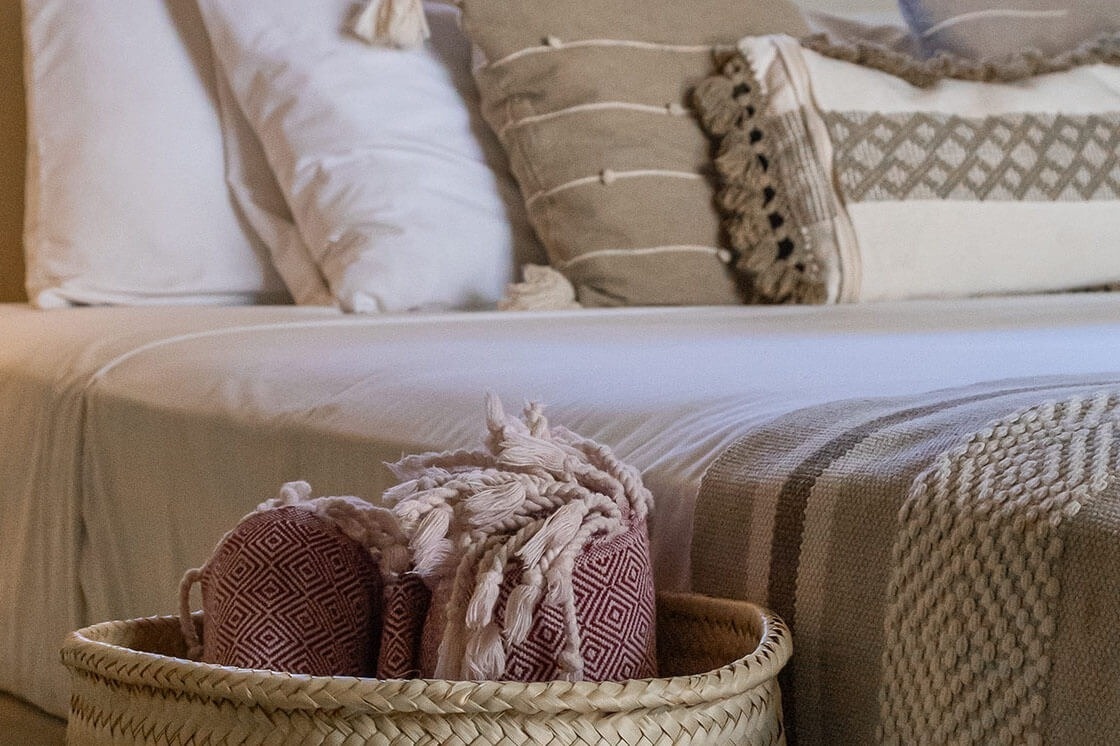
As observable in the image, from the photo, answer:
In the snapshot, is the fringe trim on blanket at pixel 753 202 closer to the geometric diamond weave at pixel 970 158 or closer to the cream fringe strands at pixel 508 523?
the geometric diamond weave at pixel 970 158

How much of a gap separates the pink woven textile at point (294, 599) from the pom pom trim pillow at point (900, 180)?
3.01ft

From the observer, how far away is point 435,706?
56 centimetres

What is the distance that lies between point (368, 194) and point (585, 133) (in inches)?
10.8

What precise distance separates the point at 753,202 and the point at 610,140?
18cm

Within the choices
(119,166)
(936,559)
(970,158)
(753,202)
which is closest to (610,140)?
(753,202)

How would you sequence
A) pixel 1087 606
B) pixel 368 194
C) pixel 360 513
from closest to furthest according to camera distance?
pixel 1087 606, pixel 360 513, pixel 368 194

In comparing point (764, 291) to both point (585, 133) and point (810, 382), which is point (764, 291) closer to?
point (585, 133)

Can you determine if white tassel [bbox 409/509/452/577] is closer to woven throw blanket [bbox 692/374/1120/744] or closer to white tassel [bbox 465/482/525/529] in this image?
white tassel [bbox 465/482/525/529]

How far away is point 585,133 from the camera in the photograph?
1.60 m

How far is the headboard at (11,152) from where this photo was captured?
1993mm

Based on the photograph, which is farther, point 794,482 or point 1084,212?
point 1084,212

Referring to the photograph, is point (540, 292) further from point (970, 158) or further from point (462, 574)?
point (462, 574)

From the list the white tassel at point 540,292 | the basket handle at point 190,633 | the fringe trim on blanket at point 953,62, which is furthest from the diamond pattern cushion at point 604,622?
the fringe trim on blanket at point 953,62

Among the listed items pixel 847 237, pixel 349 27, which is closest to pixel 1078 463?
pixel 847 237
